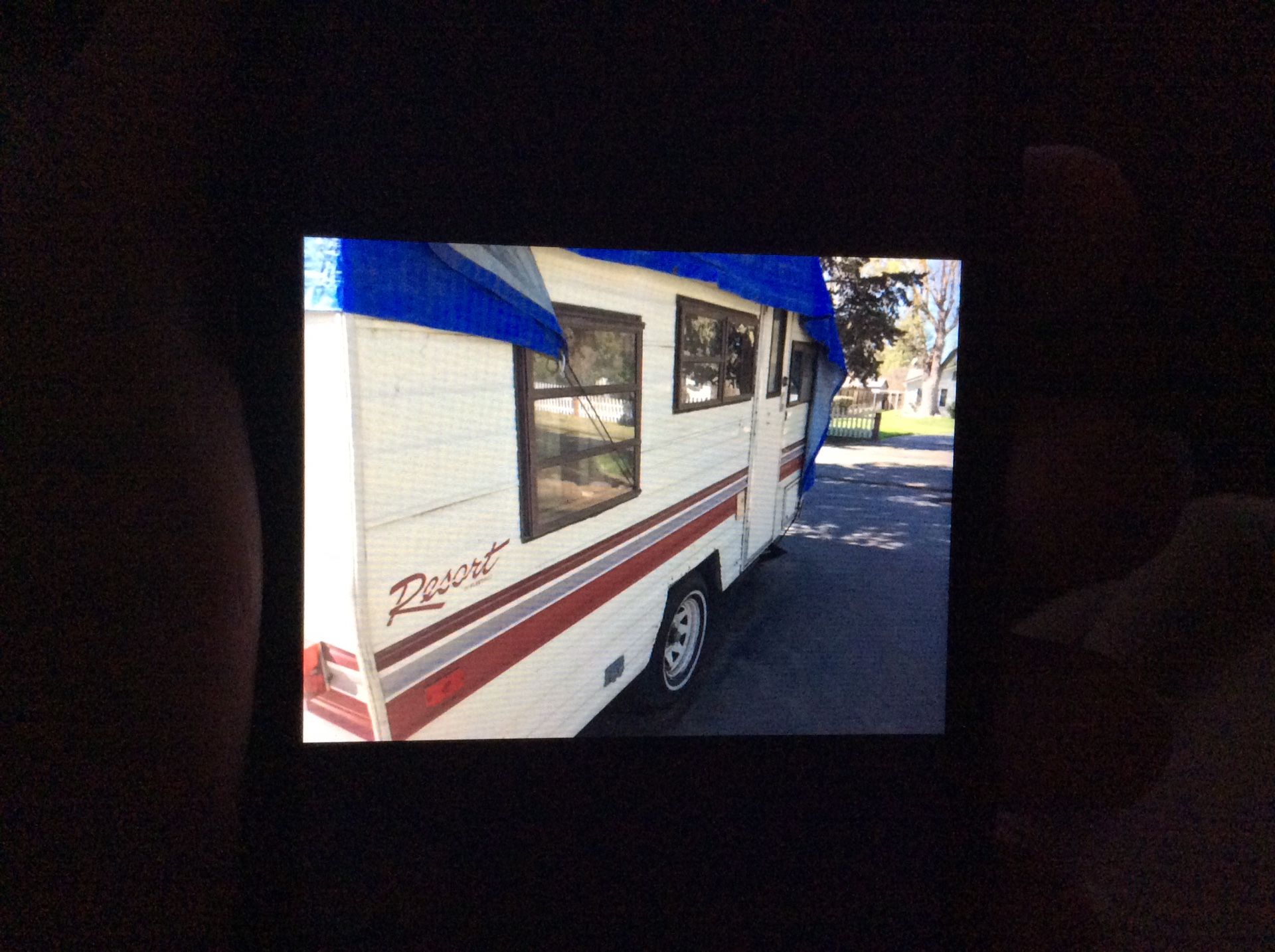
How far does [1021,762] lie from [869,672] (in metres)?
0.42

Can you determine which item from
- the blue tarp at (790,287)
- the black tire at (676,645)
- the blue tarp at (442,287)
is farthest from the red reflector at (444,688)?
the blue tarp at (790,287)

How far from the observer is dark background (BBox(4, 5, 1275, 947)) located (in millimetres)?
1168

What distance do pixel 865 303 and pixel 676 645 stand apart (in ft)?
3.59

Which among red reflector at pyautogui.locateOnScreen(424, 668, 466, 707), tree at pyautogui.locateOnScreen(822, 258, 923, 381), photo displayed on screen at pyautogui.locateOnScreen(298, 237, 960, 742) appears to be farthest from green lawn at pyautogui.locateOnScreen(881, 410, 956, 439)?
red reflector at pyautogui.locateOnScreen(424, 668, 466, 707)

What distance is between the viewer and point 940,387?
3.97ft

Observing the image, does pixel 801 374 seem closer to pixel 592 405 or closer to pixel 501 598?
pixel 592 405

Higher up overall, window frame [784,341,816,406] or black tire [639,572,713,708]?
window frame [784,341,816,406]

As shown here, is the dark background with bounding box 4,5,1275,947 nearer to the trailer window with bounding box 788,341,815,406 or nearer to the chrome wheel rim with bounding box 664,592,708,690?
the chrome wheel rim with bounding box 664,592,708,690

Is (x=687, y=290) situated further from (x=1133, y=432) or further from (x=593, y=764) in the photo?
(x=593, y=764)

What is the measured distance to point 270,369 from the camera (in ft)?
3.84

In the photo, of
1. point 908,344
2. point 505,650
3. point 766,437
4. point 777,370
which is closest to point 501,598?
point 505,650

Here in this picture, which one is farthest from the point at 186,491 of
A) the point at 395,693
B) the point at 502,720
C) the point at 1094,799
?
the point at 1094,799

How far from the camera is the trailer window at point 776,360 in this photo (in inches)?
62.6

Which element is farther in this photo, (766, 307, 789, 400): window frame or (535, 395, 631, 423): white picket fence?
(766, 307, 789, 400): window frame
